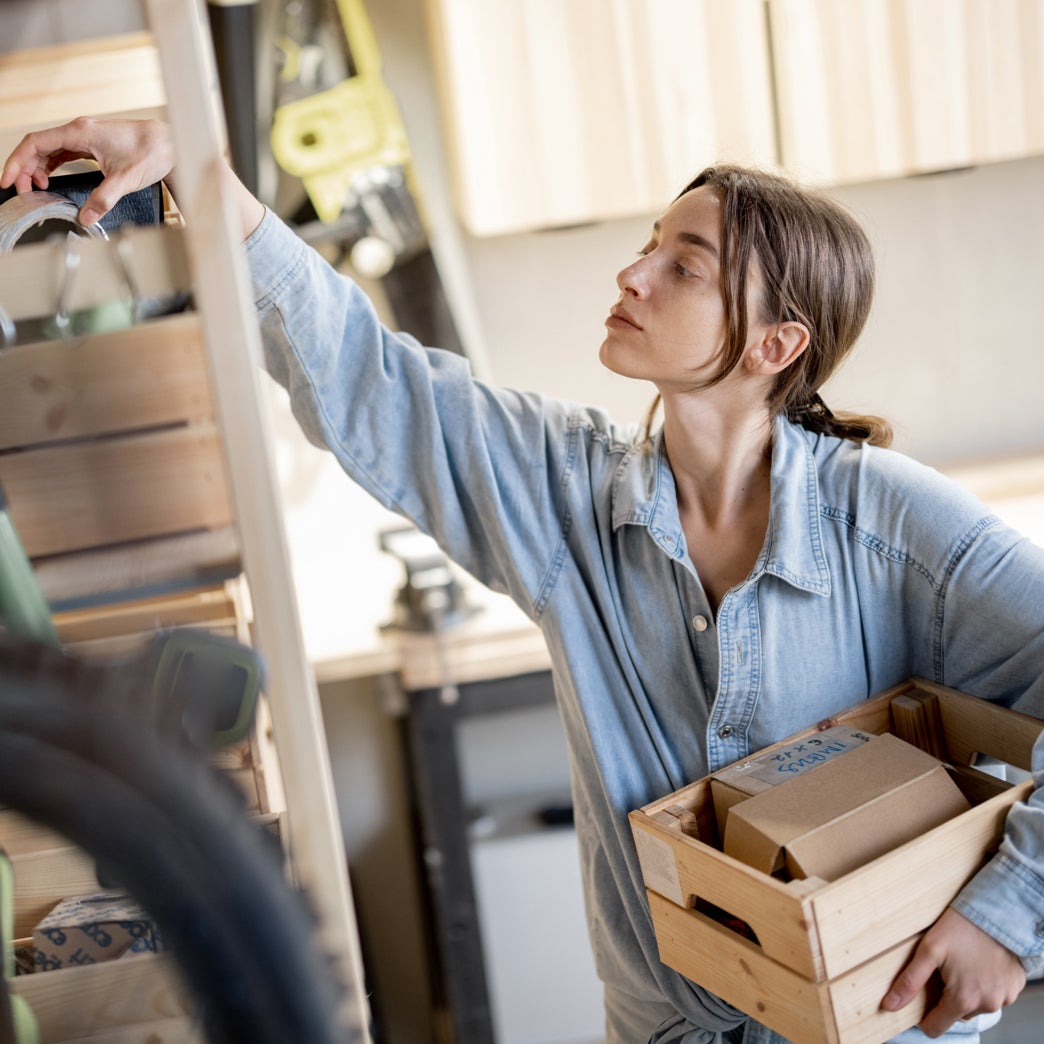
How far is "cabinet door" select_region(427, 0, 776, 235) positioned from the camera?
1806 millimetres

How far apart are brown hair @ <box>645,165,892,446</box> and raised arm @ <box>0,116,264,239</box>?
0.51 meters

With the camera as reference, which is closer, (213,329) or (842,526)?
(213,329)

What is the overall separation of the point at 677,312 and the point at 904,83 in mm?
990

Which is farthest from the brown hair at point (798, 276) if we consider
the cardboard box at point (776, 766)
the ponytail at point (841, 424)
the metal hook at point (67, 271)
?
the metal hook at point (67, 271)

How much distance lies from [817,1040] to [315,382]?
0.72 m

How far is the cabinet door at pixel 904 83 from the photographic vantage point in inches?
72.7

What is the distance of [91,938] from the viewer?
812 mm

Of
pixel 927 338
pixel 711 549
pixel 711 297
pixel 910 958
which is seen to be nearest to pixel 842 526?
pixel 711 549

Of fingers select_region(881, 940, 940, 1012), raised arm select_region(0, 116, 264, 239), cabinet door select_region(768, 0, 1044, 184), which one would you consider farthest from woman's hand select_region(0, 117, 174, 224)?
cabinet door select_region(768, 0, 1044, 184)

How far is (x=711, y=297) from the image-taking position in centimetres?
117

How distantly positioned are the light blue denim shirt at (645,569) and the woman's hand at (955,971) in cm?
23

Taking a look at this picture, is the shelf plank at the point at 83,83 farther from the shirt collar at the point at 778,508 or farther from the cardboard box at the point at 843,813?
the cardboard box at the point at 843,813

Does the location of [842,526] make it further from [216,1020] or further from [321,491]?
[321,491]

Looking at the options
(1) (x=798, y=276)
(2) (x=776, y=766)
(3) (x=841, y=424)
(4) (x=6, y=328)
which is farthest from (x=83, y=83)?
(2) (x=776, y=766)
